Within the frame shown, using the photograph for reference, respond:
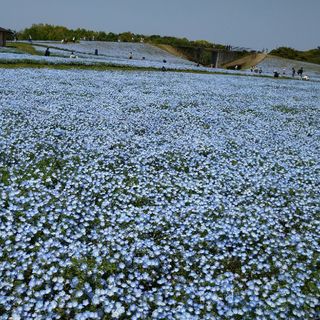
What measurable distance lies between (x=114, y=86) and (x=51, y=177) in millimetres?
15320

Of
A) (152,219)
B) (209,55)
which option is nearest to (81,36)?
(209,55)

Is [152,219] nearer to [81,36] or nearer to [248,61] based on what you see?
[248,61]

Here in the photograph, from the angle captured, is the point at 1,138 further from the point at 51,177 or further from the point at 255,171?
the point at 255,171

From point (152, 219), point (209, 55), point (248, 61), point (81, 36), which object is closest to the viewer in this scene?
point (152, 219)

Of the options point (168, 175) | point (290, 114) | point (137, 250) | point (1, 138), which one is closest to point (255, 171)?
point (168, 175)

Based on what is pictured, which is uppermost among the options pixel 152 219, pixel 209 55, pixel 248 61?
pixel 209 55

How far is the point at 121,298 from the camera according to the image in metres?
4.45

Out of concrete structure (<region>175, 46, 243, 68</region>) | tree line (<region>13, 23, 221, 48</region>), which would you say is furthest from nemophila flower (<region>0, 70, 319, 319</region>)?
tree line (<region>13, 23, 221, 48</region>)

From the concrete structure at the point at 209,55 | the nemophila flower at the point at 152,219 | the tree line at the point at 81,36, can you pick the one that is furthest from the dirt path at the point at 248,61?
the nemophila flower at the point at 152,219

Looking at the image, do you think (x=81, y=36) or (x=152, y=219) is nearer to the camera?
(x=152, y=219)

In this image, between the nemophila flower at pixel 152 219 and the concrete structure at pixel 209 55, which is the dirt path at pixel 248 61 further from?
the nemophila flower at pixel 152 219

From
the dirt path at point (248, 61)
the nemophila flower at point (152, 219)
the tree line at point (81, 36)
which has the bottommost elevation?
the nemophila flower at point (152, 219)

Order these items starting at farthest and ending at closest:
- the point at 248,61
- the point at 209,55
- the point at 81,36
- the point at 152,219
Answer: the point at 81,36, the point at 209,55, the point at 248,61, the point at 152,219

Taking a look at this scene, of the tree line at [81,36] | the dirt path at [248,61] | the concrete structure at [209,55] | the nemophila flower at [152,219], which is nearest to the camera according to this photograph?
the nemophila flower at [152,219]
